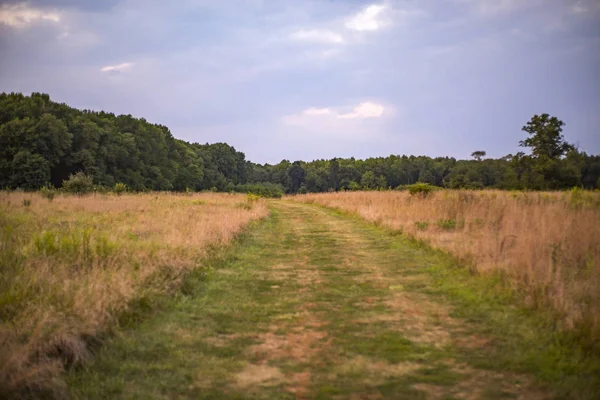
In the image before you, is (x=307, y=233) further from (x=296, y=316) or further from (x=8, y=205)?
(x=8, y=205)

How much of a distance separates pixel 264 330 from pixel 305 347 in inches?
34.8

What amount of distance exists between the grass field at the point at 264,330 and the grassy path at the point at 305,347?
2 cm

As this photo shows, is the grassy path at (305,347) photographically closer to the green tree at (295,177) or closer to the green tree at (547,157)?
the green tree at (547,157)

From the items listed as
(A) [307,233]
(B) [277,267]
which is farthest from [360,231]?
(B) [277,267]

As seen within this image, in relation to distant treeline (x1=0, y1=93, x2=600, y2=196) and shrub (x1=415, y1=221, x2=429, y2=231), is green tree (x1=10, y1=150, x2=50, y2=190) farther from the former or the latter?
shrub (x1=415, y1=221, x2=429, y2=231)

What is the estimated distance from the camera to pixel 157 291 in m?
6.90

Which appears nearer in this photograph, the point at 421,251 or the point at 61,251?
the point at 61,251

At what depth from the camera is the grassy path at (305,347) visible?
4.10 metres

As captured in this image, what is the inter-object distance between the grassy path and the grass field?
0.02 metres

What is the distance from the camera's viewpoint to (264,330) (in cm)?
582

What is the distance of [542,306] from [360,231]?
10777mm

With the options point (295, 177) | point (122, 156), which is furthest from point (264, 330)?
point (295, 177)

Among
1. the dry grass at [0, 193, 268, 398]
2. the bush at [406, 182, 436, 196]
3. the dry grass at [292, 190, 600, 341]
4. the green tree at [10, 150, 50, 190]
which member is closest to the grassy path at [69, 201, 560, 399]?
the dry grass at [0, 193, 268, 398]

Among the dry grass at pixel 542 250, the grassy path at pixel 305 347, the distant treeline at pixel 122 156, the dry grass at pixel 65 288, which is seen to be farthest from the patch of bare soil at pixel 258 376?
the distant treeline at pixel 122 156
